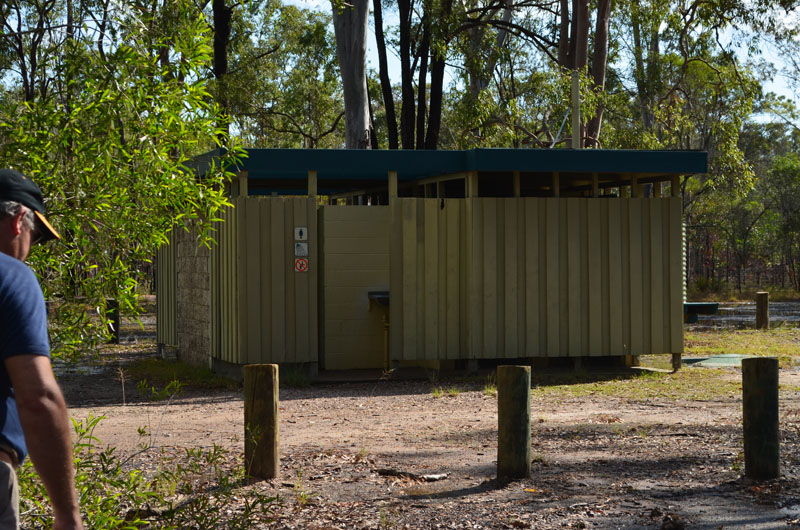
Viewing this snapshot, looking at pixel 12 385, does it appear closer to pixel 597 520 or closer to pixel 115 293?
pixel 115 293

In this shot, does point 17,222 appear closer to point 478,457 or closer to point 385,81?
point 478,457

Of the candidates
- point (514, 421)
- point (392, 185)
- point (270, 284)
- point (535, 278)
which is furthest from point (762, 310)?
point (514, 421)

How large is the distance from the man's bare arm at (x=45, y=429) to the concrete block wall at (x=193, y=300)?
11196 mm

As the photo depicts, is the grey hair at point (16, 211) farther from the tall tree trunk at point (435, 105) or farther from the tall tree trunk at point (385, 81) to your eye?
the tall tree trunk at point (385, 81)

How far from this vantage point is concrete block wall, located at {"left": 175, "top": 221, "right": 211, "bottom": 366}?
14242mm

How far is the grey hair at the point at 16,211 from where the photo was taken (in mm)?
2916

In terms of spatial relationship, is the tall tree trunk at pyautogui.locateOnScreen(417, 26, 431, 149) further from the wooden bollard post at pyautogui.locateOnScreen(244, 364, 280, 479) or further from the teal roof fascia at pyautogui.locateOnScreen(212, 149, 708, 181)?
the wooden bollard post at pyautogui.locateOnScreen(244, 364, 280, 479)

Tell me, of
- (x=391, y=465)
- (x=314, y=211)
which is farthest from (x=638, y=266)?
(x=391, y=465)

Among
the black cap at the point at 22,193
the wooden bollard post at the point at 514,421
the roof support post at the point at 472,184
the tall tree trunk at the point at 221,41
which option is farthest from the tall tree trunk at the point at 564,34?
the black cap at the point at 22,193

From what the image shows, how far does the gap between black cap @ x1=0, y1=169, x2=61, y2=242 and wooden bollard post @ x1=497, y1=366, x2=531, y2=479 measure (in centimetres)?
433

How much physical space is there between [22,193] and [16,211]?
0.05 metres

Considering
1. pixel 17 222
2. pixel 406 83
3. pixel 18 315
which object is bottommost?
pixel 18 315

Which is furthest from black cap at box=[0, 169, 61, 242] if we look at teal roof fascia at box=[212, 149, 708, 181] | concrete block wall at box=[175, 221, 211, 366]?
concrete block wall at box=[175, 221, 211, 366]

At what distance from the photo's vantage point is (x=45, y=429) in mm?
2672
